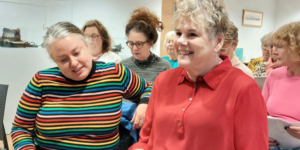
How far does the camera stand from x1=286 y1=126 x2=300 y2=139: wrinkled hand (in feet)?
4.44

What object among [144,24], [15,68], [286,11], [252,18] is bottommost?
[15,68]

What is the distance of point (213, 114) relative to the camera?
94cm

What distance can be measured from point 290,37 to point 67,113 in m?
1.62

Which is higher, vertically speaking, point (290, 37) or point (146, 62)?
point (290, 37)

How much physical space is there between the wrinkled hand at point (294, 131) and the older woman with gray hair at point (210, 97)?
590mm

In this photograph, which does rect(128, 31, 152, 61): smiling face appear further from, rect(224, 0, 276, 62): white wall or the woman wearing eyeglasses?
rect(224, 0, 276, 62): white wall

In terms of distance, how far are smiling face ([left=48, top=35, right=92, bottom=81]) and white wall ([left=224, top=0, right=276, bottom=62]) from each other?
5629mm

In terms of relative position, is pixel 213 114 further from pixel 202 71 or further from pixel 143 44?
pixel 143 44

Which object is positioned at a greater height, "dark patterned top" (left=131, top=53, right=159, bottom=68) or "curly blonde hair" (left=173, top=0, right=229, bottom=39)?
"curly blonde hair" (left=173, top=0, right=229, bottom=39)

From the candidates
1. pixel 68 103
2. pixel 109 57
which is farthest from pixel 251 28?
pixel 68 103

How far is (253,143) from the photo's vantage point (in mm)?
901

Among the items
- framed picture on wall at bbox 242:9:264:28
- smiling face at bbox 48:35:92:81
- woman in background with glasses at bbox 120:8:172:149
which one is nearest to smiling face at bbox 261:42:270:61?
woman in background with glasses at bbox 120:8:172:149

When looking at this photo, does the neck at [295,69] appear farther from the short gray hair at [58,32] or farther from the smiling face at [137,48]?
the short gray hair at [58,32]

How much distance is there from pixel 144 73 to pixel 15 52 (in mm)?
2230
